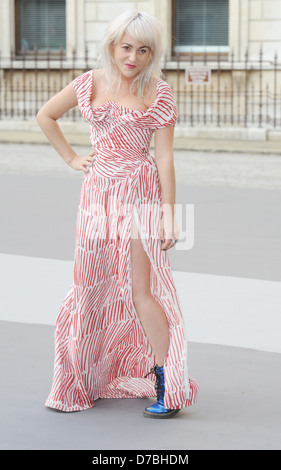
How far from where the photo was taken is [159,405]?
4223 mm

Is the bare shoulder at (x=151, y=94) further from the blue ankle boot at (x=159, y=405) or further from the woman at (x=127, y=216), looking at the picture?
the blue ankle boot at (x=159, y=405)

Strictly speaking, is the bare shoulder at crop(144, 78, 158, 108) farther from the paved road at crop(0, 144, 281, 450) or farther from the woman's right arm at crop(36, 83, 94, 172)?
the paved road at crop(0, 144, 281, 450)

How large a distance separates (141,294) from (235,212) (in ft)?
19.3

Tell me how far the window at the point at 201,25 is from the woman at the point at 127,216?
21.1 metres

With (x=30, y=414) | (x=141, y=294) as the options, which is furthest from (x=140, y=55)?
(x=30, y=414)

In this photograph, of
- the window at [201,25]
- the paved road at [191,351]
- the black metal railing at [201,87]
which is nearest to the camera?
the paved road at [191,351]

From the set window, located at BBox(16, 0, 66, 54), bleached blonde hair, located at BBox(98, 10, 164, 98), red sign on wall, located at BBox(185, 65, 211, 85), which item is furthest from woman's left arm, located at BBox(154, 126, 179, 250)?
window, located at BBox(16, 0, 66, 54)

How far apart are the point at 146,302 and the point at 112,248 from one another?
0.85 feet

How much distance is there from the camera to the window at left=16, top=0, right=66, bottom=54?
2673 cm

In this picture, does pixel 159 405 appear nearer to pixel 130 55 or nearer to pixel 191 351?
pixel 191 351

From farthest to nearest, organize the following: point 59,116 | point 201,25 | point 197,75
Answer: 1. point 201,25
2. point 197,75
3. point 59,116

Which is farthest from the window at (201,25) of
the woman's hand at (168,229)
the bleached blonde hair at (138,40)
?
the woman's hand at (168,229)

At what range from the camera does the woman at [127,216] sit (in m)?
4.17

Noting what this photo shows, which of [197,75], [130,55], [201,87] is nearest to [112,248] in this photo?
[130,55]
